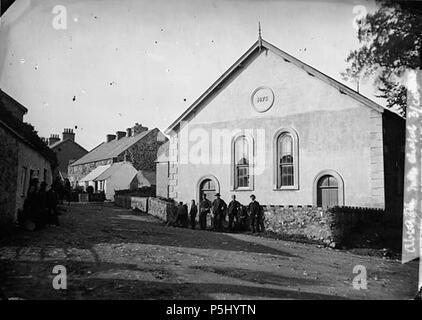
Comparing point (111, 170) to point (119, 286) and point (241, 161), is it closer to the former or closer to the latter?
point (241, 161)

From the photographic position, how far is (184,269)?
5.71m

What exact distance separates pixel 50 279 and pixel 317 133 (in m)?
7.92

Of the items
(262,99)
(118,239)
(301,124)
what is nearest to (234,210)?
(301,124)

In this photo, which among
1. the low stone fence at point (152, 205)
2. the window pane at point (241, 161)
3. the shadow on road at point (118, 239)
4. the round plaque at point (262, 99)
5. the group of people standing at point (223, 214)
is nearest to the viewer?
the shadow on road at point (118, 239)

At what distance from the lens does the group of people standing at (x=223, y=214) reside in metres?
10.5

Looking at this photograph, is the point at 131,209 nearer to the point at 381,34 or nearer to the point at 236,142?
the point at 236,142

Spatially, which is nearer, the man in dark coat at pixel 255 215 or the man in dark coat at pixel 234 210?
the man in dark coat at pixel 255 215

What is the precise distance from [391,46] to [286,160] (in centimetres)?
422

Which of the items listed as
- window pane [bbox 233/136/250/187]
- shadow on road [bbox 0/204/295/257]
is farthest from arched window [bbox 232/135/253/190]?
shadow on road [bbox 0/204/295/257]

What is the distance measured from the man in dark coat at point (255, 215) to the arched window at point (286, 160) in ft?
3.01

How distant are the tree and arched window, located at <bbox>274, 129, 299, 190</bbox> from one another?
9.18 ft

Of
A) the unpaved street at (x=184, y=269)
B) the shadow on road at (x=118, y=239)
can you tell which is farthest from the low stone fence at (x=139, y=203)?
the unpaved street at (x=184, y=269)

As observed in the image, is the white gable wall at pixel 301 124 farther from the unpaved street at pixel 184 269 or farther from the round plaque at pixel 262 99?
the unpaved street at pixel 184 269
